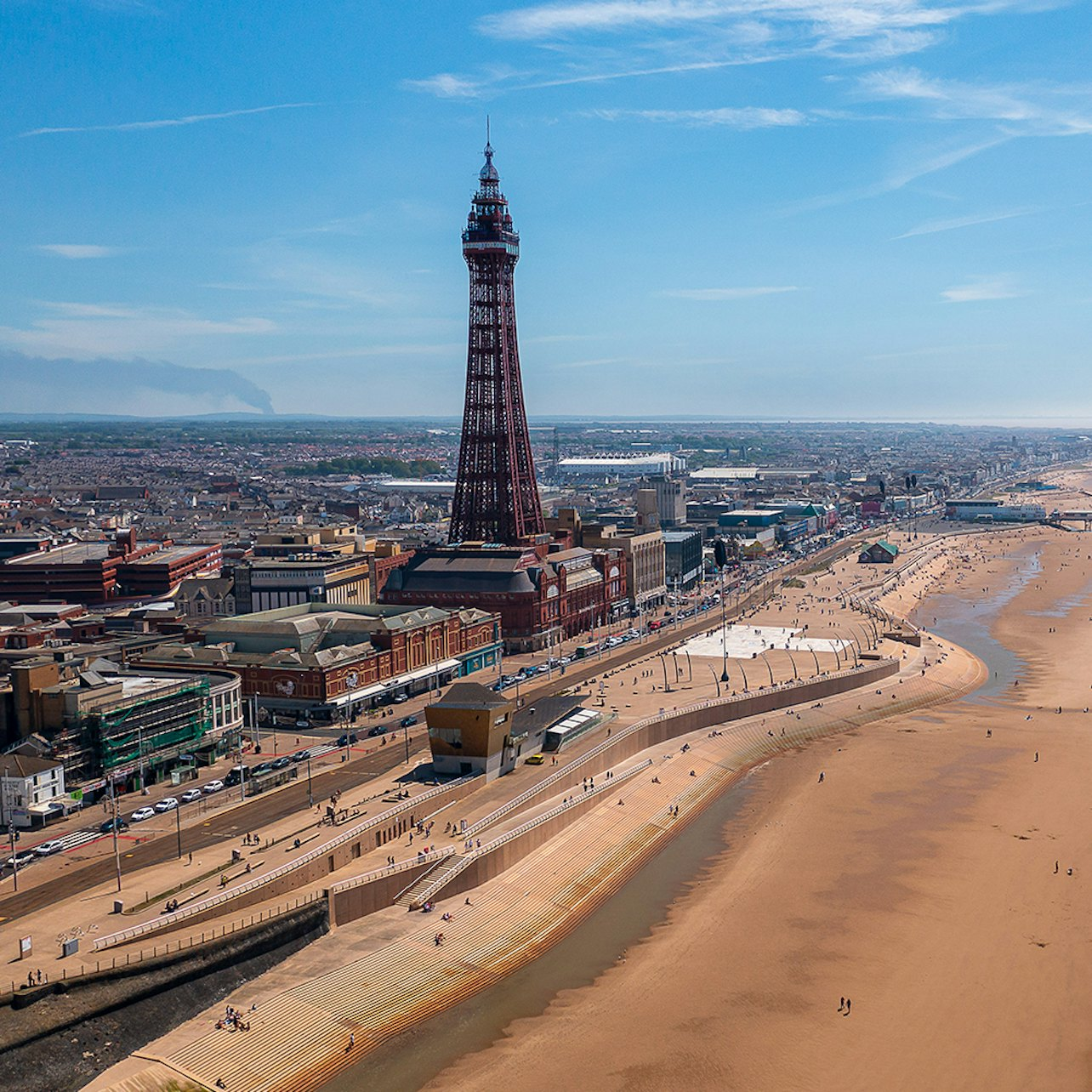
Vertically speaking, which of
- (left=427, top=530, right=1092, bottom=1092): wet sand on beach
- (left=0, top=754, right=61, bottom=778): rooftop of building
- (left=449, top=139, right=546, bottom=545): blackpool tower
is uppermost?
(left=449, top=139, right=546, bottom=545): blackpool tower

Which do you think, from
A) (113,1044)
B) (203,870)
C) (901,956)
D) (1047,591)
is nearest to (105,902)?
(203,870)

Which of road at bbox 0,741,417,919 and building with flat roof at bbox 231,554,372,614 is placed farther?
building with flat roof at bbox 231,554,372,614

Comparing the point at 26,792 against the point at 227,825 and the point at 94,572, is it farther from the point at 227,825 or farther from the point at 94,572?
the point at 94,572

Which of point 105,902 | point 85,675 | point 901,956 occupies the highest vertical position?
point 85,675

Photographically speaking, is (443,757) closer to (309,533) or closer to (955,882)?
(955,882)

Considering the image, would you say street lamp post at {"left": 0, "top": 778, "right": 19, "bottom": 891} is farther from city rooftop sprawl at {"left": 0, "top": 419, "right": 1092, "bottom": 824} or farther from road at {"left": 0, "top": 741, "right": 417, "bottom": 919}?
city rooftop sprawl at {"left": 0, "top": 419, "right": 1092, "bottom": 824}

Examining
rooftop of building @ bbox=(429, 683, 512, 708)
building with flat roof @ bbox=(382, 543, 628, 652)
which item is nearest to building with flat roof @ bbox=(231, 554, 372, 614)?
building with flat roof @ bbox=(382, 543, 628, 652)
